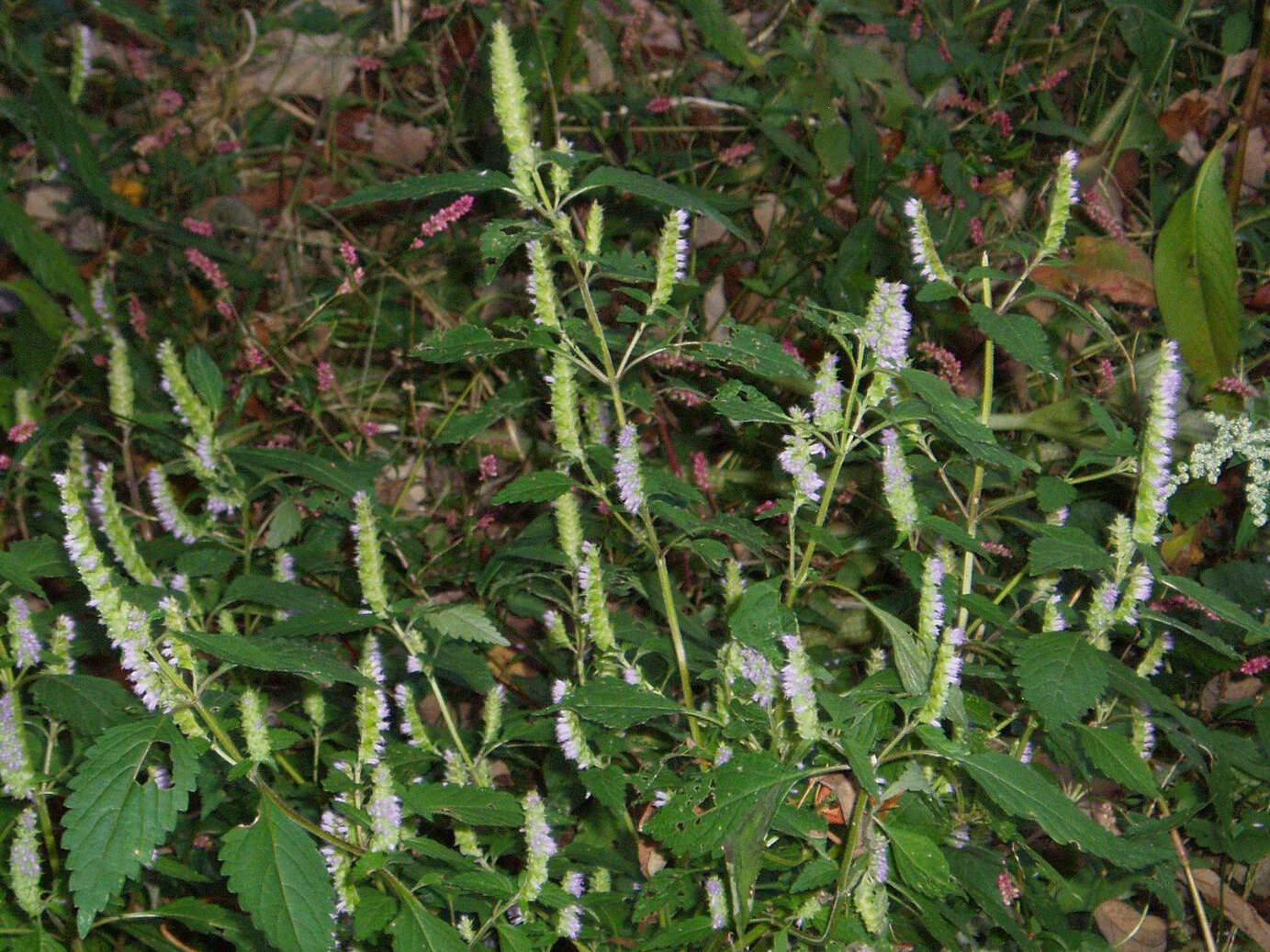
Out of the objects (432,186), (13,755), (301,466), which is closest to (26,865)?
(13,755)

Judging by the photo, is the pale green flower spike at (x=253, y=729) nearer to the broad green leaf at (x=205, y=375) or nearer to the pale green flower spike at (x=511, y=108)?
the pale green flower spike at (x=511, y=108)

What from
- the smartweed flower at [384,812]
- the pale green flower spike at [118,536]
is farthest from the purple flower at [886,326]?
the pale green flower spike at [118,536]

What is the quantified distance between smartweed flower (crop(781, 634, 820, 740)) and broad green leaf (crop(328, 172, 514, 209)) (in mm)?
713

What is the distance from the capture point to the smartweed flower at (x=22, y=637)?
1.82 meters

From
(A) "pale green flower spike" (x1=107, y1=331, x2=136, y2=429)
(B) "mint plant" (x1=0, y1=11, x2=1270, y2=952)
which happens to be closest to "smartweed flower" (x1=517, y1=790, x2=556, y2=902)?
(B) "mint plant" (x1=0, y1=11, x2=1270, y2=952)

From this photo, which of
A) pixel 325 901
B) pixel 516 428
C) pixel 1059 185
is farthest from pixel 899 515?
pixel 516 428

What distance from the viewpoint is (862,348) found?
5.16ft

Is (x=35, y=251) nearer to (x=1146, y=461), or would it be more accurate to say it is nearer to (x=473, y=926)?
(x=473, y=926)

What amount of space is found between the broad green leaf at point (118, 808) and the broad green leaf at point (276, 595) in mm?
608

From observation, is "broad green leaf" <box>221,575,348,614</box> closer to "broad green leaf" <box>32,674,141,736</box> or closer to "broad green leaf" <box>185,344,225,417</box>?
"broad green leaf" <box>32,674,141,736</box>

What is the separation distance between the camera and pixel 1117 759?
1.70 metres

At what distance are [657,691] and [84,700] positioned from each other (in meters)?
0.89

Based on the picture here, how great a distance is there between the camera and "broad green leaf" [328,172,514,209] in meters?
1.54

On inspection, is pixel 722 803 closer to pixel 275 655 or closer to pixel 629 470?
pixel 629 470
